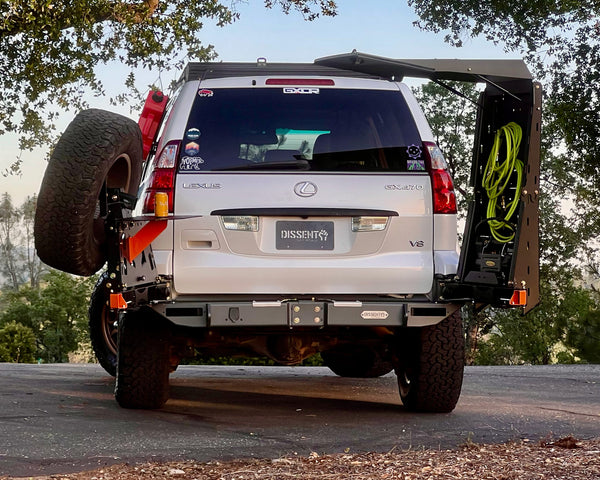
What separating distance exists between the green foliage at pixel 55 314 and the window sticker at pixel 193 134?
5613 centimetres

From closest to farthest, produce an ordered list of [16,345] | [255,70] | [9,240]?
[255,70], [16,345], [9,240]

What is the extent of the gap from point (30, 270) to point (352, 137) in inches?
2509

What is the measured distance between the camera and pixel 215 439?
617 centimetres

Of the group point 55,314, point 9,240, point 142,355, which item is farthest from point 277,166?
point 9,240

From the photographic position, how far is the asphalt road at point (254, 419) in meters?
5.76

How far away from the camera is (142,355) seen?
275 inches

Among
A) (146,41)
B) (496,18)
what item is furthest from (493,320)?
(146,41)

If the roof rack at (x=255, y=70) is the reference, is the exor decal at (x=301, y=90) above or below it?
below

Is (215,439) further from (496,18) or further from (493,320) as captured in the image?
(493,320)

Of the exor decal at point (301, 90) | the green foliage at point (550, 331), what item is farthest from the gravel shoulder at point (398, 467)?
the green foliage at point (550, 331)

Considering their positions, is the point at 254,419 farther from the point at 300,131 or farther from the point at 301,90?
the point at 301,90

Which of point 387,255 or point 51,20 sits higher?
point 51,20

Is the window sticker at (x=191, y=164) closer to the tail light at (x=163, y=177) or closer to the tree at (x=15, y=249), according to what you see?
the tail light at (x=163, y=177)

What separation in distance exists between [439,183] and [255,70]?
5.10 ft
